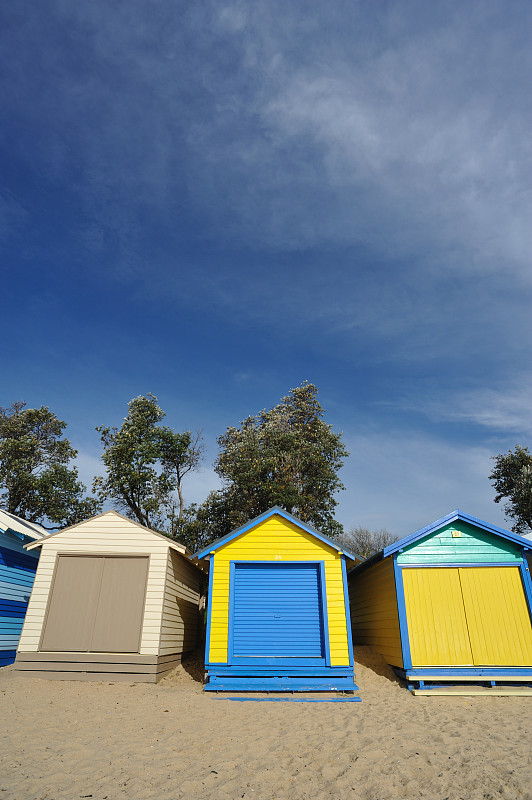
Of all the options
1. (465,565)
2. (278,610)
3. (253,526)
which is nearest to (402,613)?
(465,565)

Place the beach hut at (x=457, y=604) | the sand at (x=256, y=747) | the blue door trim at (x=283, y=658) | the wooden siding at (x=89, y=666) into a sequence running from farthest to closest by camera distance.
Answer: the wooden siding at (x=89, y=666), the blue door trim at (x=283, y=658), the beach hut at (x=457, y=604), the sand at (x=256, y=747)

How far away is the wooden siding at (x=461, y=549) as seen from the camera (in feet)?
38.4

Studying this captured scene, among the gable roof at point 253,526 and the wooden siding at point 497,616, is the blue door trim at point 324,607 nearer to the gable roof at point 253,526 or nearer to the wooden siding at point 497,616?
the gable roof at point 253,526

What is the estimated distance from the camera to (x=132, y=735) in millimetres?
7020

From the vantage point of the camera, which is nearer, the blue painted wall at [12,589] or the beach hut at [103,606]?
the beach hut at [103,606]

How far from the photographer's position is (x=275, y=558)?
11992 mm

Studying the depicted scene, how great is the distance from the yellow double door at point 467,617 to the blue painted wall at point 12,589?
1116 cm

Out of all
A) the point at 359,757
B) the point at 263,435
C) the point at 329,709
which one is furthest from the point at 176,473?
the point at 359,757

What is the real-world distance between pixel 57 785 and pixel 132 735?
7.33ft

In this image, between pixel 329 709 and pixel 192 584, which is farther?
pixel 192 584

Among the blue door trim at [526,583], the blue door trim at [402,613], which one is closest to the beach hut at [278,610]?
the blue door trim at [402,613]

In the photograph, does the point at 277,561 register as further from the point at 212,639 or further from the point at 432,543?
the point at 432,543

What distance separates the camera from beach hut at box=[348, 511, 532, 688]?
423 inches

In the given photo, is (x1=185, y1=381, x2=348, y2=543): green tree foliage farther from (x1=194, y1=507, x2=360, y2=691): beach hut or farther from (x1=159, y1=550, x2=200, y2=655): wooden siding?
(x1=194, y1=507, x2=360, y2=691): beach hut
